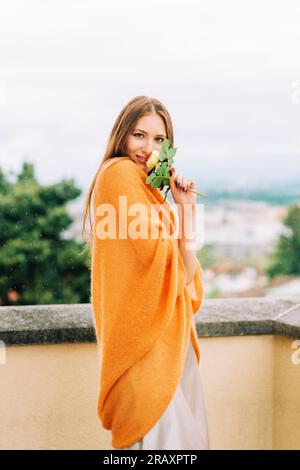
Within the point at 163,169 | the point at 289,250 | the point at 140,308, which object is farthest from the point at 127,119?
the point at 289,250

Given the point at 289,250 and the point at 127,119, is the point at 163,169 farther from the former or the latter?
the point at 289,250

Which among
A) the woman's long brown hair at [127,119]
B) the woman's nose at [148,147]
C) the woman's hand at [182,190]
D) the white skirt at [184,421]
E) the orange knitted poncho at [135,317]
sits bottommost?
the white skirt at [184,421]

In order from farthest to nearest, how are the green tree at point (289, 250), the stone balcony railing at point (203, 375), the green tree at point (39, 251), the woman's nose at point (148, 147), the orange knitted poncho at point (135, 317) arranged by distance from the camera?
1. the green tree at point (289, 250)
2. the green tree at point (39, 251)
3. the stone balcony railing at point (203, 375)
4. the woman's nose at point (148, 147)
5. the orange knitted poncho at point (135, 317)

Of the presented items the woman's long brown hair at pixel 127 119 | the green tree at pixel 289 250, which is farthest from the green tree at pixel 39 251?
the woman's long brown hair at pixel 127 119

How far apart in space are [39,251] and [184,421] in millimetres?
17120

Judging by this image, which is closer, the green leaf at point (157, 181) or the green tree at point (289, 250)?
the green leaf at point (157, 181)

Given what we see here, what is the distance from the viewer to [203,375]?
255 centimetres

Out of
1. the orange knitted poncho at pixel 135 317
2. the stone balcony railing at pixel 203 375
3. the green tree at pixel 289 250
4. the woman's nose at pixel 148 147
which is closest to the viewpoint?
the orange knitted poncho at pixel 135 317

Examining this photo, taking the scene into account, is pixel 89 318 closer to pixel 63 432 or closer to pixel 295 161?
pixel 63 432

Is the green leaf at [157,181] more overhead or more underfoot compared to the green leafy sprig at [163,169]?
more underfoot

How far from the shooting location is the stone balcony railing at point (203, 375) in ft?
7.68

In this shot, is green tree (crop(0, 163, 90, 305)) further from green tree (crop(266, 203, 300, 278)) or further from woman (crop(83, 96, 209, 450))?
woman (crop(83, 96, 209, 450))

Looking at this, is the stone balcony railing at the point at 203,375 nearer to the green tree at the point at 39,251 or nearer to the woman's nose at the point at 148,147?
the woman's nose at the point at 148,147
